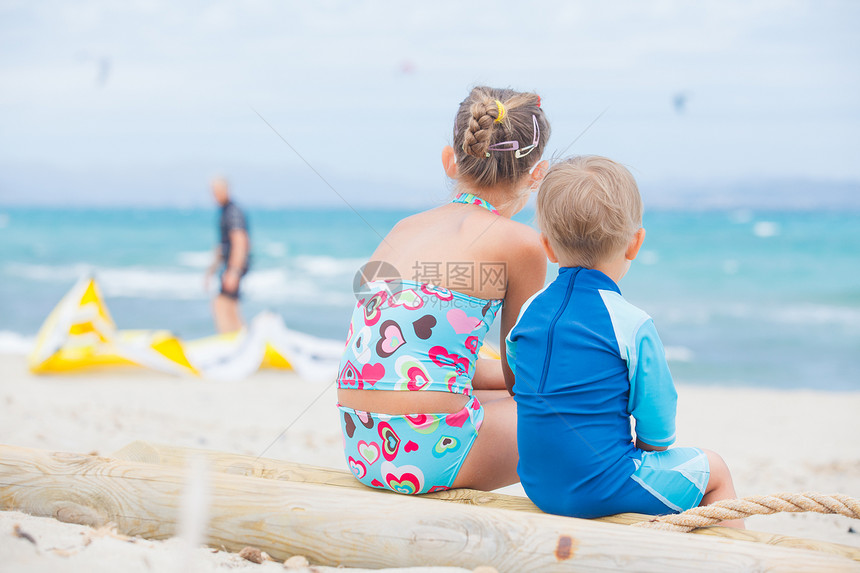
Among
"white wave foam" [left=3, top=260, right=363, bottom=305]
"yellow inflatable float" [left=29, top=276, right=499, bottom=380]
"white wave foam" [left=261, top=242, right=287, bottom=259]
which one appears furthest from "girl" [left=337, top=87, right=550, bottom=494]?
"white wave foam" [left=261, top=242, right=287, bottom=259]

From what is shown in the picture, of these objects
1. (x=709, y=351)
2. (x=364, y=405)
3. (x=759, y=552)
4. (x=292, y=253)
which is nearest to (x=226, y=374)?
(x=364, y=405)

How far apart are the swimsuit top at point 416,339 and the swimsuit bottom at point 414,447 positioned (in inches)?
3.5

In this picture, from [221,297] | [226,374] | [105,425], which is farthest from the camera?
[221,297]

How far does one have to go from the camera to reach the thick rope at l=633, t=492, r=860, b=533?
173 centimetres

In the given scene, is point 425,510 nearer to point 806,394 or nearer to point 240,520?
point 240,520

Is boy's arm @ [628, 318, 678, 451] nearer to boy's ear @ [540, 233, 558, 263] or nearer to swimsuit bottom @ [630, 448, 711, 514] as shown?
swimsuit bottom @ [630, 448, 711, 514]

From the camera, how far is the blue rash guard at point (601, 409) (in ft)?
5.94

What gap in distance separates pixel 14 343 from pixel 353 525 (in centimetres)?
811

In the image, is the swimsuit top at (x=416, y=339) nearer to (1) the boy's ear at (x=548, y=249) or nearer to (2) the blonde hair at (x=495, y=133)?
(1) the boy's ear at (x=548, y=249)

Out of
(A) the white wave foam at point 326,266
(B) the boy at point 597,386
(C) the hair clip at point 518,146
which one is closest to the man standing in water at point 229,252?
(C) the hair clip at point 518,146

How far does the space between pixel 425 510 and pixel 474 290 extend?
66 cm

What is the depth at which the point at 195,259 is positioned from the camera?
21297 millimetres

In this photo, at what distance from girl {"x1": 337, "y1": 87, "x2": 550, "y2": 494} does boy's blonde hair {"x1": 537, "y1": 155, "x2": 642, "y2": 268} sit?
157mm

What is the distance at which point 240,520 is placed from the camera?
183 centimetres
